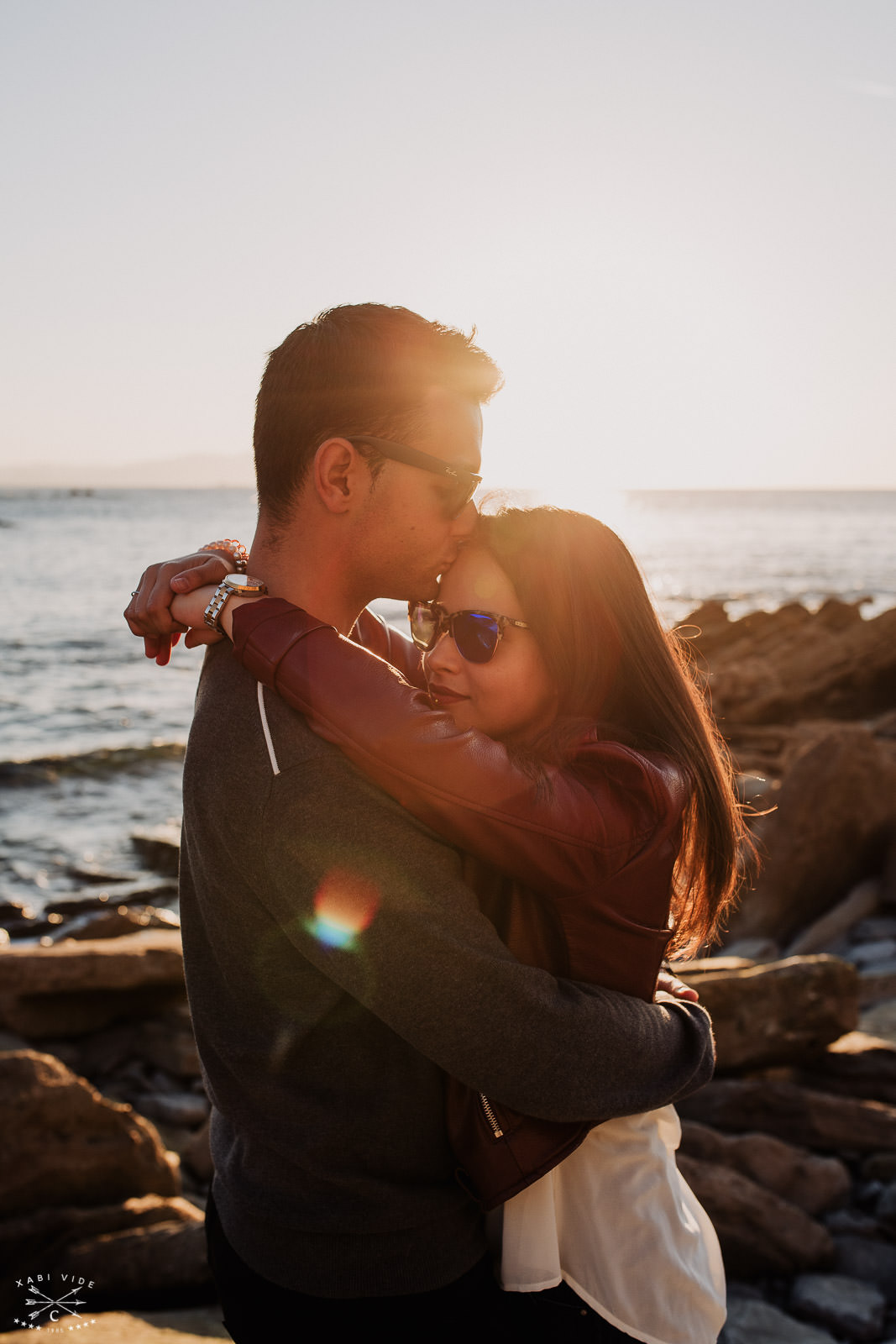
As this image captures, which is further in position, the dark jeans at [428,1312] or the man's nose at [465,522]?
the man's nose at [465,522]

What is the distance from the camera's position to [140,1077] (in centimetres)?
616

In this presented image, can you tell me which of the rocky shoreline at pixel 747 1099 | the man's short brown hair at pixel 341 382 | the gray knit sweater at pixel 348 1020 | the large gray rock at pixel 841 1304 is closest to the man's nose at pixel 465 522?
the man's short brown hair at pixel 341 382

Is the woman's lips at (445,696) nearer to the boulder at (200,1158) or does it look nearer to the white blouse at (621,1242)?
the white blouse at (621,1242)

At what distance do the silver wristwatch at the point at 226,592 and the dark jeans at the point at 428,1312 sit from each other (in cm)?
138

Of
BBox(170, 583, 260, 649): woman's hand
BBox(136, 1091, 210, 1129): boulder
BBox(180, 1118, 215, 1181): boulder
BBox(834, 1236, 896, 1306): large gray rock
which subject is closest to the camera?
BBox(170, 583, 260, 649): woman's hand

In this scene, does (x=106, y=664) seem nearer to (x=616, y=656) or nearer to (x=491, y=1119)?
A: (x=616, y=656)

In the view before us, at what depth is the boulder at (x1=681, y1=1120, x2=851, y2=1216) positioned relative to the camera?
416cm

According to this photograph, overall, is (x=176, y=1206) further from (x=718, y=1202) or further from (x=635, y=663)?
(x=635, y=663)

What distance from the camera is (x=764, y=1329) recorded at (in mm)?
3568

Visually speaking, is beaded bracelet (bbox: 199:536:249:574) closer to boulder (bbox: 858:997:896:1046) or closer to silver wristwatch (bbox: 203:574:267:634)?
silver wristwatch (bbox: 203:574:267:634)

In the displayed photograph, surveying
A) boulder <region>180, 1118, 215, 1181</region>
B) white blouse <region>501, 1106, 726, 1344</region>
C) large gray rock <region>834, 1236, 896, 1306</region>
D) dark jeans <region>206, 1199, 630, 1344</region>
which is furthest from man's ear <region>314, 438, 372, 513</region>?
boulder <region>180, 1118, 215, 1181</region>

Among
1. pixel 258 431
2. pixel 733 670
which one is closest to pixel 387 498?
pixel 258 431

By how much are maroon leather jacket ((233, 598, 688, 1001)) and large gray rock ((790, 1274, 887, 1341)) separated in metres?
2.40

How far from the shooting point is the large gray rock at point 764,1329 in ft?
11.5
